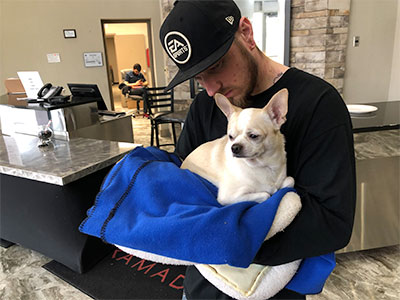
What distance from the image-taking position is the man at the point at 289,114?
687mm

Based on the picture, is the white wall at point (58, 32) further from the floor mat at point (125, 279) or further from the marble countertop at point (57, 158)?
the floor mat at point (125, 279)

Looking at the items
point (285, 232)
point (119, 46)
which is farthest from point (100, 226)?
point (119, 46)

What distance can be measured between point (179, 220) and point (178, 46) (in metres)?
0.49

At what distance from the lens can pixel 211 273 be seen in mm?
811

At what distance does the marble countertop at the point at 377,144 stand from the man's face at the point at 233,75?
129 cm

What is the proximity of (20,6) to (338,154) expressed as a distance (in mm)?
6621

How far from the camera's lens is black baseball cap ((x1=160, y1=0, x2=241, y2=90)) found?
0.79 metres

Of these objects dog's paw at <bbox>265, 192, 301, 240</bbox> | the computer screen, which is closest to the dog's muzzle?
dog's paw at <bbox>265, 192, 301, 240</bbox>

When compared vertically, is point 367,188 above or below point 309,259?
below

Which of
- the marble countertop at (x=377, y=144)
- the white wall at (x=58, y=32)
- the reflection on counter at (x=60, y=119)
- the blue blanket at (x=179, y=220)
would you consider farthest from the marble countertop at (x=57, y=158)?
the white wall at (x=58, y=32)

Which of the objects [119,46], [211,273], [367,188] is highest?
[119,46]

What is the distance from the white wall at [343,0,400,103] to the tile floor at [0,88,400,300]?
2919mm

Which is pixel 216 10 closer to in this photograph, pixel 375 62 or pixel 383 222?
pixel 383 222

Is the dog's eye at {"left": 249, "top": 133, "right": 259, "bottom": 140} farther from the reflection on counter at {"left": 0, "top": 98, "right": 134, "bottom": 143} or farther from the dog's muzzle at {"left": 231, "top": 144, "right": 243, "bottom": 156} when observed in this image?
the reflection on counter at {"left": 0, "top": 98, "right": 134, "bottom": 143}
